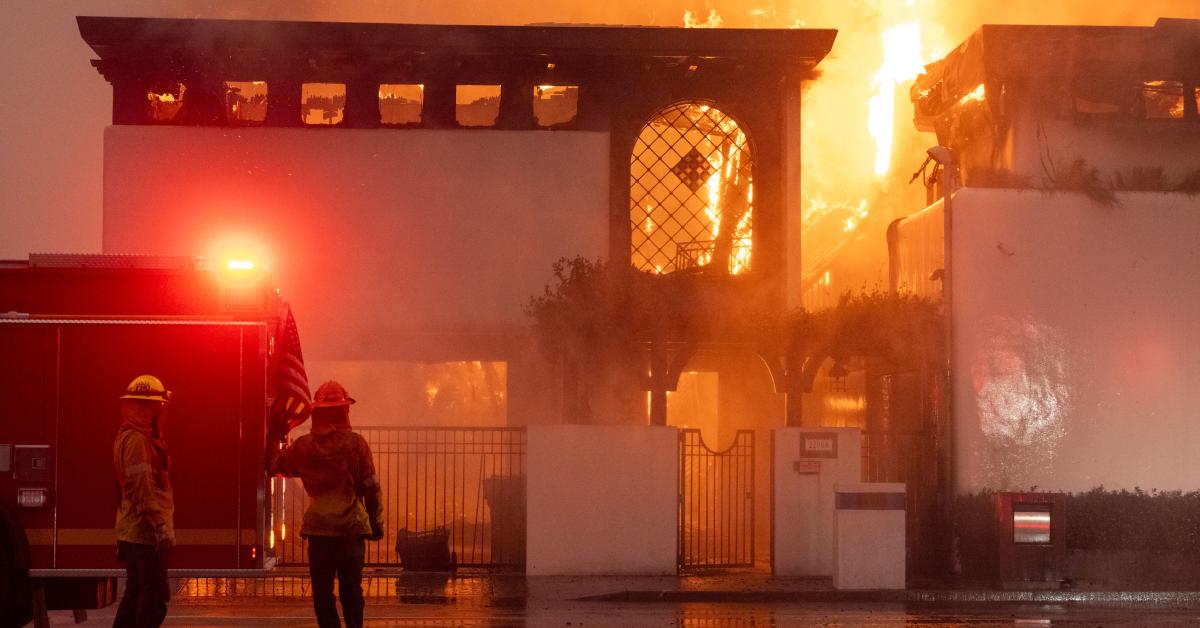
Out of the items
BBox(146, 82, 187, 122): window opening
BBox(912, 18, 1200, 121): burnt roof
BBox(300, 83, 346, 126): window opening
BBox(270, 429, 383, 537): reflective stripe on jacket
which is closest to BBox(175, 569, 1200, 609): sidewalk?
BBox(270, 429, 383, 537): reflective stripe on jacket

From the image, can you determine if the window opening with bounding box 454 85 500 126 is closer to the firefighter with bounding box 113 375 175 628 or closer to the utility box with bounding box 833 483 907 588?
the utility box with bounding box 833 483 907 588

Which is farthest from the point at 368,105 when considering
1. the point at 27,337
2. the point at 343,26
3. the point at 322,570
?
the point at 322,570

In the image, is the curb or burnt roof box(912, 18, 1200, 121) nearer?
the curb

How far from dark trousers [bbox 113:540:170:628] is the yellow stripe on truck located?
1.43 m

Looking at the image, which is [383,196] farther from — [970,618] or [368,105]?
[970,618]

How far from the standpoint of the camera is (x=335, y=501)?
9852 millimetres

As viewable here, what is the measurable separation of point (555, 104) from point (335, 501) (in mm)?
14268

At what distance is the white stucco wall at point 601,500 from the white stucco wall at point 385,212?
518 centimetres

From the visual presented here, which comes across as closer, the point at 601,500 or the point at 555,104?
the point at 601,500

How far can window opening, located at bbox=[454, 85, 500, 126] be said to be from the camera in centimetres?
2330

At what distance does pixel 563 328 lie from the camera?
2028 cm

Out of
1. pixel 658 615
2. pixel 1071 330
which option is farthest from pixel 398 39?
pixel 658 615

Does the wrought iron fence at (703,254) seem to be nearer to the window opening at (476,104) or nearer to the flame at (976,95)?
the window opening at (476,104)

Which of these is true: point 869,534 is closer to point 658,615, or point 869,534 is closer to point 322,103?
point 658,615
